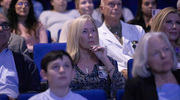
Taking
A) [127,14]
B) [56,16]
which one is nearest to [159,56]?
[56,16]

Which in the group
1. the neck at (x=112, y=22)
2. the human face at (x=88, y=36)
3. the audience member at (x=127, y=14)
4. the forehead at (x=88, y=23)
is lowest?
the audience member at (x=127, y=14)

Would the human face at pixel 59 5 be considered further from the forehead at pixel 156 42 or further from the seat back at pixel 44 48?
the forehead at pixel 156 42

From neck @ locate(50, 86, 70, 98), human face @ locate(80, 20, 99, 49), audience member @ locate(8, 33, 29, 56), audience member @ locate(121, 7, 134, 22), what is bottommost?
audience member @ locate(121, 7, 134, 22)

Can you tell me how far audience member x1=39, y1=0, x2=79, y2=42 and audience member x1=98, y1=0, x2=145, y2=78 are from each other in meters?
0.81

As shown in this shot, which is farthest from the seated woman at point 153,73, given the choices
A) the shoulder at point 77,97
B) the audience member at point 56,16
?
the audience member at point 56,16

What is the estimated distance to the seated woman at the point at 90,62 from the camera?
7.62ft

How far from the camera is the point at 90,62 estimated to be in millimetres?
2408

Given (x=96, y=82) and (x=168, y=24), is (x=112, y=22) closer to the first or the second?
(x=168, y=24)

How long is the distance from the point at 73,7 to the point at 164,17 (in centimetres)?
200

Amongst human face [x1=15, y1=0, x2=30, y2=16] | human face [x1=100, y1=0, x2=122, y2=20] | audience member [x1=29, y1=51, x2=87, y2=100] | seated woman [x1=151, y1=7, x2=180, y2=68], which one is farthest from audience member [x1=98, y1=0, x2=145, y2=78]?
audience member [x1=29, y1=51, x2=87, y2=100]

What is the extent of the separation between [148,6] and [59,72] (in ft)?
6.29

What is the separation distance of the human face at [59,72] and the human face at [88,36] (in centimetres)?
56

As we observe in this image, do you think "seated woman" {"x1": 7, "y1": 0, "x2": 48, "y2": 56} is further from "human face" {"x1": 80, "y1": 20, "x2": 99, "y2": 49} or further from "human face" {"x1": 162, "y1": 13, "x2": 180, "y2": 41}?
"human face" {"x1": 162, "y1": 13, "x2": 180, "y2": 41}

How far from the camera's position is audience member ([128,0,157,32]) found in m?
3.49
